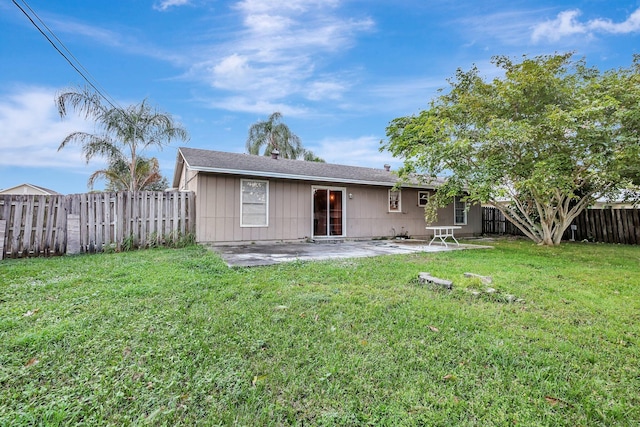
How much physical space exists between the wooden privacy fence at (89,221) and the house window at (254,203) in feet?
4.80

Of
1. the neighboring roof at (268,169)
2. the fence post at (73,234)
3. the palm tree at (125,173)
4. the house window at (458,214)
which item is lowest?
the fence post at (73,234)

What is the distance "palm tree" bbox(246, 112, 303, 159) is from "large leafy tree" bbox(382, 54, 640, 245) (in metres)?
15.5

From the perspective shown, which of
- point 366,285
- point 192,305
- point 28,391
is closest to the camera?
point 28,391

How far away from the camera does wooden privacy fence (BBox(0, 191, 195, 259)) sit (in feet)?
21.9

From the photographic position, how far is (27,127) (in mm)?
12422

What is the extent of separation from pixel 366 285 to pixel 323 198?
6855 mm

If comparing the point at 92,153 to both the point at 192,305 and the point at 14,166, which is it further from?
the point at 192,305

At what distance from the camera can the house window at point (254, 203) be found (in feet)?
30.3

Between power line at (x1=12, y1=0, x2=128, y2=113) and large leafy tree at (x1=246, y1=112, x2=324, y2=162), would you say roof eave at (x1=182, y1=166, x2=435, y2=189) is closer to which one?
power line at (x1=12, y1=0, x2=128, y2=113)

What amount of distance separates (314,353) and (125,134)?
16.9 meters

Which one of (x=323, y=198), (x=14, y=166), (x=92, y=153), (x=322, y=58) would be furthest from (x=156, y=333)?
(x=14, y=166)

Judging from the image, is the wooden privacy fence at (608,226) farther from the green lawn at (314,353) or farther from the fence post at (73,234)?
the fence post at (73,234)

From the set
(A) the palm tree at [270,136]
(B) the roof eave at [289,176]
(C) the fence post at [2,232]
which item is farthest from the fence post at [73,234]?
(A) the palm tree at [270,136]

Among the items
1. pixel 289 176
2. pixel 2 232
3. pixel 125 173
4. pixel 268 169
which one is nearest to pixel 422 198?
pixel 289 176
